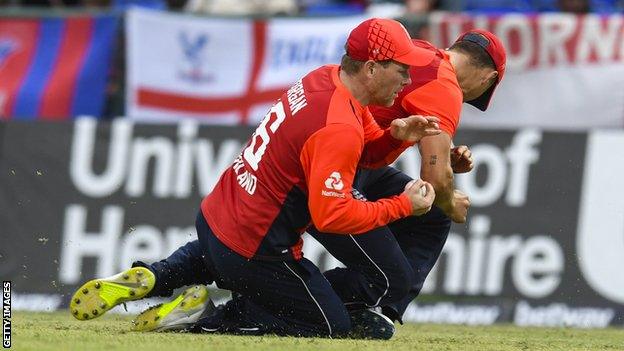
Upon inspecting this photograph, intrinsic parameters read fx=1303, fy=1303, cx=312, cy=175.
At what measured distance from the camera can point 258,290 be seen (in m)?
7.05

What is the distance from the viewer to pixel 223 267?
702 centimetres

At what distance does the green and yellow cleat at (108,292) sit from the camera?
276 inches

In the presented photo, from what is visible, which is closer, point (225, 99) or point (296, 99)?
point (296, 99)

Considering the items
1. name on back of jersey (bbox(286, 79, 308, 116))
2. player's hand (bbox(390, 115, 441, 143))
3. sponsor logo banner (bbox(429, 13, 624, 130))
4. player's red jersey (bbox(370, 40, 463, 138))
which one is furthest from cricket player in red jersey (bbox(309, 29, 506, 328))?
sponsor logo banner (bbox(429, 13, 624, 130))

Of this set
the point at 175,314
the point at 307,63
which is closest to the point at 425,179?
the point at 175,314

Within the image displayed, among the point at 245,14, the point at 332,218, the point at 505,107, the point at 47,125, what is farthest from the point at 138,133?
the point at 332,218

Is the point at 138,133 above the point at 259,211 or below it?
below

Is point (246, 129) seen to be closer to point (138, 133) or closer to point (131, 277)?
point (138, 133)

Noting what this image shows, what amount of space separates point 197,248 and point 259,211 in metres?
0.76

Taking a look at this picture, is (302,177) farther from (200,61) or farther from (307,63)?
(200,61)

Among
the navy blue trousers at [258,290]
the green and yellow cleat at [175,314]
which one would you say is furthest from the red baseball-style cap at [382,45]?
the green and yellow cleat at [175,314]

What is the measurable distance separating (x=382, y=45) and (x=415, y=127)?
0.48m

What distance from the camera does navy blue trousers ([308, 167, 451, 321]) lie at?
712 centimetres

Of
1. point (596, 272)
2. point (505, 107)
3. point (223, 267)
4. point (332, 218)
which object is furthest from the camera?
point (505, 107)
